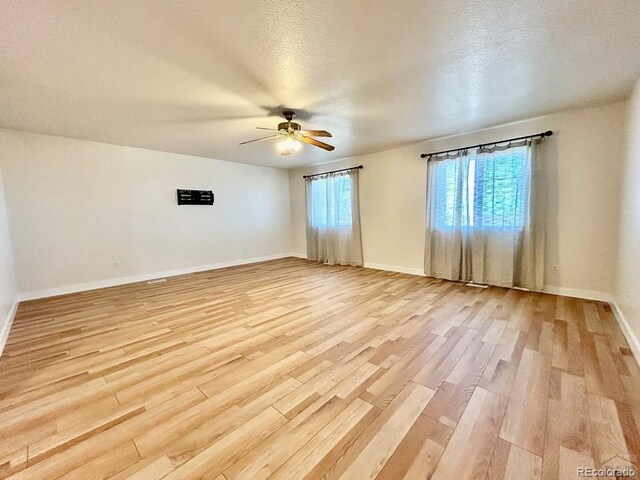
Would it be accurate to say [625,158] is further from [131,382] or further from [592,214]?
[131,382]

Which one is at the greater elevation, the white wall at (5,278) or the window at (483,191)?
the window at (483,191)

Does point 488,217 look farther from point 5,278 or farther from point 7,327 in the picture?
point 5,278

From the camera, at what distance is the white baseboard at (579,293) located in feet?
10.4

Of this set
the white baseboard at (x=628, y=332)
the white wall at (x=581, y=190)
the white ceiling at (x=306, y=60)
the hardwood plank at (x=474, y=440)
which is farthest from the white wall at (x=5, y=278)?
the white wall at (x=581, y=190)

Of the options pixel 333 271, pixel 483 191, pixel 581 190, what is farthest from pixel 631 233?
pixel 333 271

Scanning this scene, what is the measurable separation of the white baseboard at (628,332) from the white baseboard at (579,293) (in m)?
0.20

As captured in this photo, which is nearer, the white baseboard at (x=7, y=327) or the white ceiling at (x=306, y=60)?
the white ceiling at (x=306, y=60)

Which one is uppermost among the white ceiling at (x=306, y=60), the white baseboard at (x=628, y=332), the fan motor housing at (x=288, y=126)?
the white ceiling at (x=306, y=60)

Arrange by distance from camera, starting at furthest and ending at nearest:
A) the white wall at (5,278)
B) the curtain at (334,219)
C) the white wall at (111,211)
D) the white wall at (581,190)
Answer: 1. the curtain at (334,219)
2. the white wall at (111,211)
3. the white wall at (581,190)
4. the white wall at (5,278)

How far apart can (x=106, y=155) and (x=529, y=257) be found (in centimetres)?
668

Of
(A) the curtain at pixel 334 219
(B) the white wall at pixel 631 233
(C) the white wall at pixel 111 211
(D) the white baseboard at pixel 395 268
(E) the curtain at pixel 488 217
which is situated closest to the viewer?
(B) the white wall at pixel 631 233

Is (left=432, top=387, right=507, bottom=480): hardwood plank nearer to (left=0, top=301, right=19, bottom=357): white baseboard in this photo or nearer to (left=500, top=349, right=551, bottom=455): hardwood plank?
(left=500, top=349, right=551, bottom=455): hardwood plank

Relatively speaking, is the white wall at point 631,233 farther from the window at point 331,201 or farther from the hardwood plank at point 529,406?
the window at point 331,201

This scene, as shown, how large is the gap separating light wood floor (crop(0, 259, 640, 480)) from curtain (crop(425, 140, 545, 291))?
0.78m
